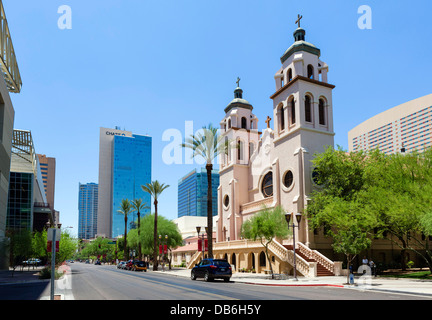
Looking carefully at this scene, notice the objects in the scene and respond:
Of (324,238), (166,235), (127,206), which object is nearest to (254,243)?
(324,238)

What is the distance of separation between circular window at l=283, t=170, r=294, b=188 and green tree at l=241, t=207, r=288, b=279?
5.81 meters

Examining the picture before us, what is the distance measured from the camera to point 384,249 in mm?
42375

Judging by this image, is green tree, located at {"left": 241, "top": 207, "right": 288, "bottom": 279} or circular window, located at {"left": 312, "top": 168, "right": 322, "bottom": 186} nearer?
green tree, located at {"left": 241, "top": 207, "right": 288, "bottom": 279}

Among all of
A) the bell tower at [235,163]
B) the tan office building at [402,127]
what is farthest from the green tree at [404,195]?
the tan office building at [402,127]

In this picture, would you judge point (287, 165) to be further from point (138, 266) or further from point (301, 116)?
point (138, 266)

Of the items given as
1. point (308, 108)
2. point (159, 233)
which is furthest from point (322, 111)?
point (159, 233)

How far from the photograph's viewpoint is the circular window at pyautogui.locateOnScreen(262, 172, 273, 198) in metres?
48.1

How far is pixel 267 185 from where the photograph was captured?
4875 cm

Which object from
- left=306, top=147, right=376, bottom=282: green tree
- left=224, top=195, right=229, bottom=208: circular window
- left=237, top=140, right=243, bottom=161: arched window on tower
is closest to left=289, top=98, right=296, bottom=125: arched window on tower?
left=306, top=147, right=376, bottom=282: green tree

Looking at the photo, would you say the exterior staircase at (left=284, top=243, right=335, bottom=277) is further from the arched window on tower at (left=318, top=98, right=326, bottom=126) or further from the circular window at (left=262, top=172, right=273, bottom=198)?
the arched window on tower at (left=318, top=98, right=326, bottom=126)

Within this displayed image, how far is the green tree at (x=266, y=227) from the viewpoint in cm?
3325

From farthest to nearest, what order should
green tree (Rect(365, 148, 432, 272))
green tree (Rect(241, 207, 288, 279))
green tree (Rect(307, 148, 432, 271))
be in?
1. green tree (Rect(241, 207, 288, 279))
2. green tree (Rect(365, 148, 432, 272))
3. green tree (Rect(307, 148, 432, 271))

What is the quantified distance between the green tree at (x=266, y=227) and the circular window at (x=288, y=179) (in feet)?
19.1

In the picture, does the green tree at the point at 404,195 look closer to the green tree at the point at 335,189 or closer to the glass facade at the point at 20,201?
the green tree at the point at 335,189
